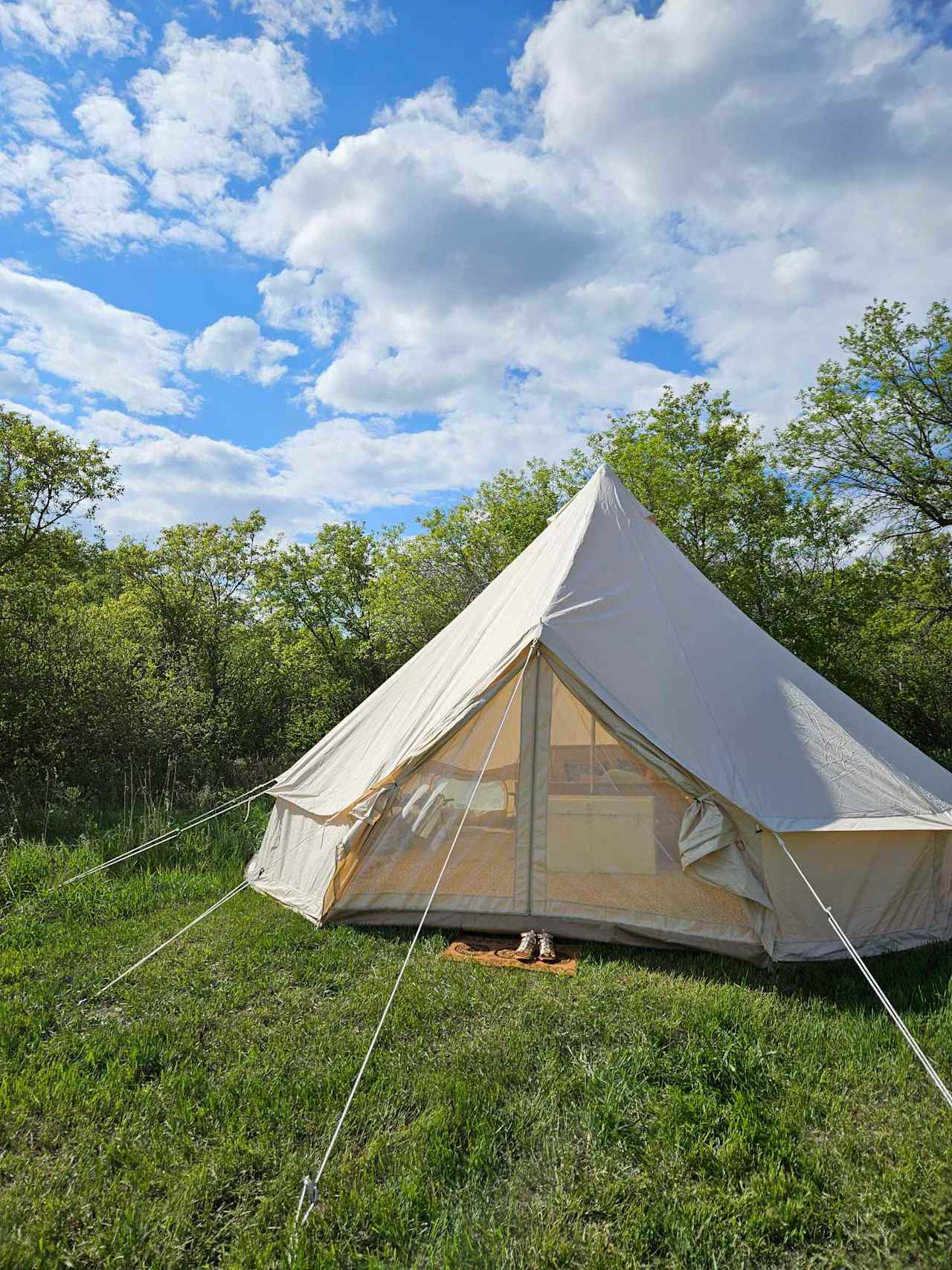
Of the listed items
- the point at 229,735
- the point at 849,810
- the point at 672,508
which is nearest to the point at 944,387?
the point at 672,508

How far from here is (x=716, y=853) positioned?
133 inches

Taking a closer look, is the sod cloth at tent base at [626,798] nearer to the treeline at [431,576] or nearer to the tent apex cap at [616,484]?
the tent apex cap at [616,484]

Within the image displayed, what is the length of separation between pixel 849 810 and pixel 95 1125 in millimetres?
3177

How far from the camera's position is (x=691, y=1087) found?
7.97 ft

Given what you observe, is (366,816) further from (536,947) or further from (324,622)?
(324,622)

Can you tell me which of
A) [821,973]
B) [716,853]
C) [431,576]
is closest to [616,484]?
[716,853]

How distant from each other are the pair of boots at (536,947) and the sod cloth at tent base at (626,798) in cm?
15

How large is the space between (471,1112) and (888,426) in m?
11.8

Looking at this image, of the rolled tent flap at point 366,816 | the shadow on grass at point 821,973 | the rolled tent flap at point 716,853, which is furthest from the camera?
the rolled tent flap at point 366,816

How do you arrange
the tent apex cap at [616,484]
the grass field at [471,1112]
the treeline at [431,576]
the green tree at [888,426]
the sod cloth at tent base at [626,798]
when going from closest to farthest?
1. the grass field at [471,1112]
2. the sod cloth at tent base at [626,798]
3. the tent apex cap at [616,484]
4. the treeline at [431,576]
5. the green tree at [888,426]

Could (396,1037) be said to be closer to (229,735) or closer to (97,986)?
(97,986)

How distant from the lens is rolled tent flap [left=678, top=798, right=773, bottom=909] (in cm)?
331

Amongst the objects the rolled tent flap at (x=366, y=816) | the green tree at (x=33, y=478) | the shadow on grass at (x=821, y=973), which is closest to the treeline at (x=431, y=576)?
the green tree at (x=33, y=478)

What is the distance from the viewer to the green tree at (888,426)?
11023 millimetres
